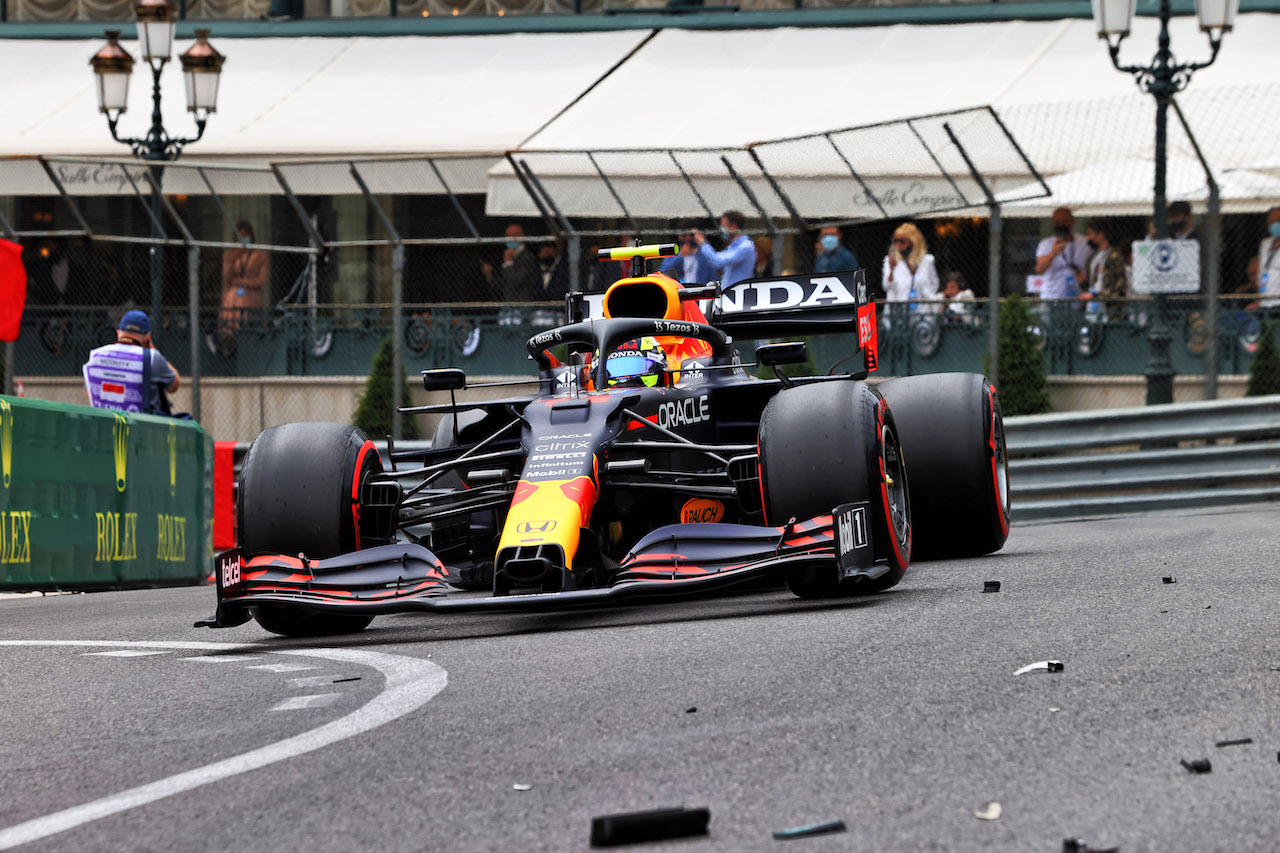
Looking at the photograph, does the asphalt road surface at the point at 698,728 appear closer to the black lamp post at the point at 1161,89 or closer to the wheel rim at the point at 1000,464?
the wheel rim at the point at 1000,464

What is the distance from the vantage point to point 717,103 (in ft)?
73.1

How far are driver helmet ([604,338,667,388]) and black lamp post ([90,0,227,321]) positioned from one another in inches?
338

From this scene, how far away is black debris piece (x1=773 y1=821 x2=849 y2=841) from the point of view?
3484 mm

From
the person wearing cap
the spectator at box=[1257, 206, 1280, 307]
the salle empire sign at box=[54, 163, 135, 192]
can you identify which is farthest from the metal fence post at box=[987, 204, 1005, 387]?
the salle empire sign at box=[54, 163, 135, 192]

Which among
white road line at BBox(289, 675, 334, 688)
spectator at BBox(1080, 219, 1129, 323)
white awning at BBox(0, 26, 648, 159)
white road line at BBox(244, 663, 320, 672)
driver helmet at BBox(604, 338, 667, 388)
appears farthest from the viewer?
white awning at BBox(0, 26, 648, 159)

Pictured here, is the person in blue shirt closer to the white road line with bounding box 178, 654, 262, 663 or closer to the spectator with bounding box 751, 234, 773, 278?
the spectator with bounding box 751, 234, 773, 278

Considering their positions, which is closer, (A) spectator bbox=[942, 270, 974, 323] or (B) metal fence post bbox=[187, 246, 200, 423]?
(A) spectator bbox=[942, 270, 974, 323]

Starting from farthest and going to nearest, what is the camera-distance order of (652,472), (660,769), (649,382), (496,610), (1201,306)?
(1201,306)
(649,382)
(652,472)
(496,610)
(660,769)

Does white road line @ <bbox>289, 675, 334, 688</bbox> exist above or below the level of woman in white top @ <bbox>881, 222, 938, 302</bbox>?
below

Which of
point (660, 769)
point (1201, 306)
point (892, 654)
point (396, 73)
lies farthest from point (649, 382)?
point (396, 73)

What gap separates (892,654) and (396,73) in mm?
20368

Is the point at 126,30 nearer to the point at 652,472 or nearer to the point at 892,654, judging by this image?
the point at 652,472

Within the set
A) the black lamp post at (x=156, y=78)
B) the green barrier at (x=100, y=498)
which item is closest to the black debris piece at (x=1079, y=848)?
the green barrier at (x=100, y=498)

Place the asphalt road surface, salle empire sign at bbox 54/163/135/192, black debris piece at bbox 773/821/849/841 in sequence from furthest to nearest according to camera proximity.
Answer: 1. salle empire sign at bbox 54/163/135/192
2. the asphalt road surface
3. black debris piece at bbox 773/821/849/841
